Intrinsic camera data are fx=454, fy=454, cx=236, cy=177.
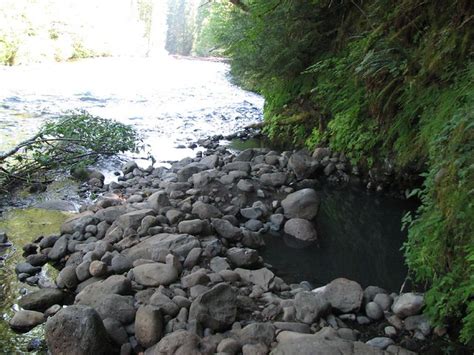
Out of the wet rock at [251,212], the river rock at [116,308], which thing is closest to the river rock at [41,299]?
the river rock at [116,308]

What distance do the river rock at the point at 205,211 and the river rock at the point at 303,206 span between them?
0.76 meters

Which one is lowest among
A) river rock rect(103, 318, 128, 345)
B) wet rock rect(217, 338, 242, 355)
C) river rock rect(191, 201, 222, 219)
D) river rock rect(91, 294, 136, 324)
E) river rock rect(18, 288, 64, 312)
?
river rock rect(18, 288, 64, 312)

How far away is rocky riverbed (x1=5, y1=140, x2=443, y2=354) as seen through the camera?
2.64 meters

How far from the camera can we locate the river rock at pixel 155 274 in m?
3.35

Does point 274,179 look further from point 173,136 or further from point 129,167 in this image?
point 173,136

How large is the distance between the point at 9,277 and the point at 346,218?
3.41 meters

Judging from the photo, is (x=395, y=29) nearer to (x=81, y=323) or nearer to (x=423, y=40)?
(x=423, y=40)

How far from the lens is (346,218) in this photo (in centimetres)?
511

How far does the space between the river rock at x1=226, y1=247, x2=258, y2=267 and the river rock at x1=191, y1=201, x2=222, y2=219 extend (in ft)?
2.44

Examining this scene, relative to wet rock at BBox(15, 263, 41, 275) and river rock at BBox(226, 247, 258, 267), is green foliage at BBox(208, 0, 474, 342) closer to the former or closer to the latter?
river rock at BBox(226, 247, 258, 267)

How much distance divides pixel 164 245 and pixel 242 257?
66cm

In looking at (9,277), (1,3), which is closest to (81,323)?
(9,277)

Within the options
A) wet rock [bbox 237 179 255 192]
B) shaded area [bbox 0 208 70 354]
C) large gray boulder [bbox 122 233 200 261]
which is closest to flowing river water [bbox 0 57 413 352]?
shaded area [bbox 0 208 70 354]

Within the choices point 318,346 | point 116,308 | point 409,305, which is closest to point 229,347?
point 318,346
